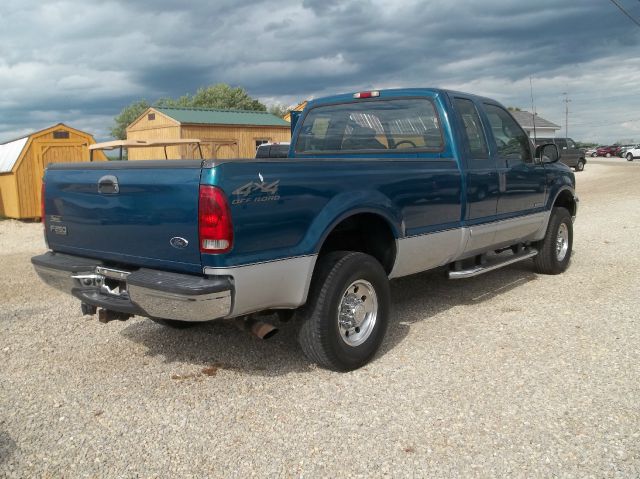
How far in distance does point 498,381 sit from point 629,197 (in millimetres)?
16305

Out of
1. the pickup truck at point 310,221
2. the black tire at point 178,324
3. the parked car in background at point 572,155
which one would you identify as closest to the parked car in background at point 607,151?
the parked car in background at point 572,155

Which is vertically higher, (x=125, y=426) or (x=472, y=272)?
(x=472, y=272)

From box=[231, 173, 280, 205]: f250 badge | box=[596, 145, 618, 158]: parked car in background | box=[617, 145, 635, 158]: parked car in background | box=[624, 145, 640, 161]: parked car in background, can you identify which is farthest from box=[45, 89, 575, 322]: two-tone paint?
box=[596, 145, 618, 158]: parked car in background

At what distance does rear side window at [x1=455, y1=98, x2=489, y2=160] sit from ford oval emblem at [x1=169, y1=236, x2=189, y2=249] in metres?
3.00

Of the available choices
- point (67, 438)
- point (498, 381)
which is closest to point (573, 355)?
point (498, 381)

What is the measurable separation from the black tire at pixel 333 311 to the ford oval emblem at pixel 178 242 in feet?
3.16

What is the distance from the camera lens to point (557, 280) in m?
7.04

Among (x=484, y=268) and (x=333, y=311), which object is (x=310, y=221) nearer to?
(x=333, y=311)

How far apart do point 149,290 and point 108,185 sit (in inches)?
32.0

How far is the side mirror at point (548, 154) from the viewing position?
6.57 meters

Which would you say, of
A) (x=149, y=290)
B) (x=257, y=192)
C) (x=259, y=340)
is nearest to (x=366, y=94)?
(x=259, y=340)

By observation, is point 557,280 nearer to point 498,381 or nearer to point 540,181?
point 540,181

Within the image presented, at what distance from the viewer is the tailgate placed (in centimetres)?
345

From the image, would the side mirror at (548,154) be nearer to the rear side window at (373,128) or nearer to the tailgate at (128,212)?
the rear side window at (373,128)
